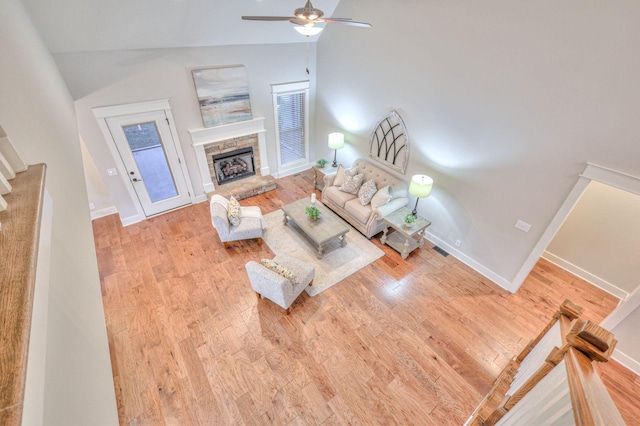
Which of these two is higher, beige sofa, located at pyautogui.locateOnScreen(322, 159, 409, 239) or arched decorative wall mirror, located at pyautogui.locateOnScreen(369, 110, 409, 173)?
arched decorative wall mirror, located at pyautogui.locateOnScreen(369, 110, 409, 173)

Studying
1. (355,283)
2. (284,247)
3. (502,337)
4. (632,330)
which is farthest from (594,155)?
(284,247)

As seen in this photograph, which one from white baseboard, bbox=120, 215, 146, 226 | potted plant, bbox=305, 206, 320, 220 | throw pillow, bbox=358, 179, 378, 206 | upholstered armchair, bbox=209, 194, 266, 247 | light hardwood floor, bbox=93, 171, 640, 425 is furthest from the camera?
white baseboard, bbox=120, 215, 146, 226

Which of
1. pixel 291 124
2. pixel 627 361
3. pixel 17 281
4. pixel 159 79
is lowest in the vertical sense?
pixel 627 361

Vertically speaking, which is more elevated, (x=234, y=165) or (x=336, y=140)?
(x=336, y=140)

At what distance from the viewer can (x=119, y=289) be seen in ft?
13.1

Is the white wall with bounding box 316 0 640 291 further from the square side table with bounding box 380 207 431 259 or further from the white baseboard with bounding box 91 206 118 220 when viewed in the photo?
the white baseboard with bounding box 91 206 118 220

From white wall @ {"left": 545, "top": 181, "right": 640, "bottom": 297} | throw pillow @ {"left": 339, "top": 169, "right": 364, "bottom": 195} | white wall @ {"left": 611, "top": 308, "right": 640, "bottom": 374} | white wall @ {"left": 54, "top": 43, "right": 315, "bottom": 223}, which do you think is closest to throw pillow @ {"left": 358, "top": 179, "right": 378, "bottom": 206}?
throw pillow @ {"left": 339, "top": 169, "right": 364, "bottom": 195}

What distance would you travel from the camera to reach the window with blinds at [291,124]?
6033 millimetres

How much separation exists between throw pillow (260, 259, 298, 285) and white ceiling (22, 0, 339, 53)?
3.71 m

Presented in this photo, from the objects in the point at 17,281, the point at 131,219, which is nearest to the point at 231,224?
the point at 131,219

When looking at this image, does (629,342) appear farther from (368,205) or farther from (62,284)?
(62,284)

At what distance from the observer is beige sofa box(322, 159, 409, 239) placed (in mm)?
4879

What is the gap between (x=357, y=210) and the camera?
5.04 meters

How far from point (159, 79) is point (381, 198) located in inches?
172
